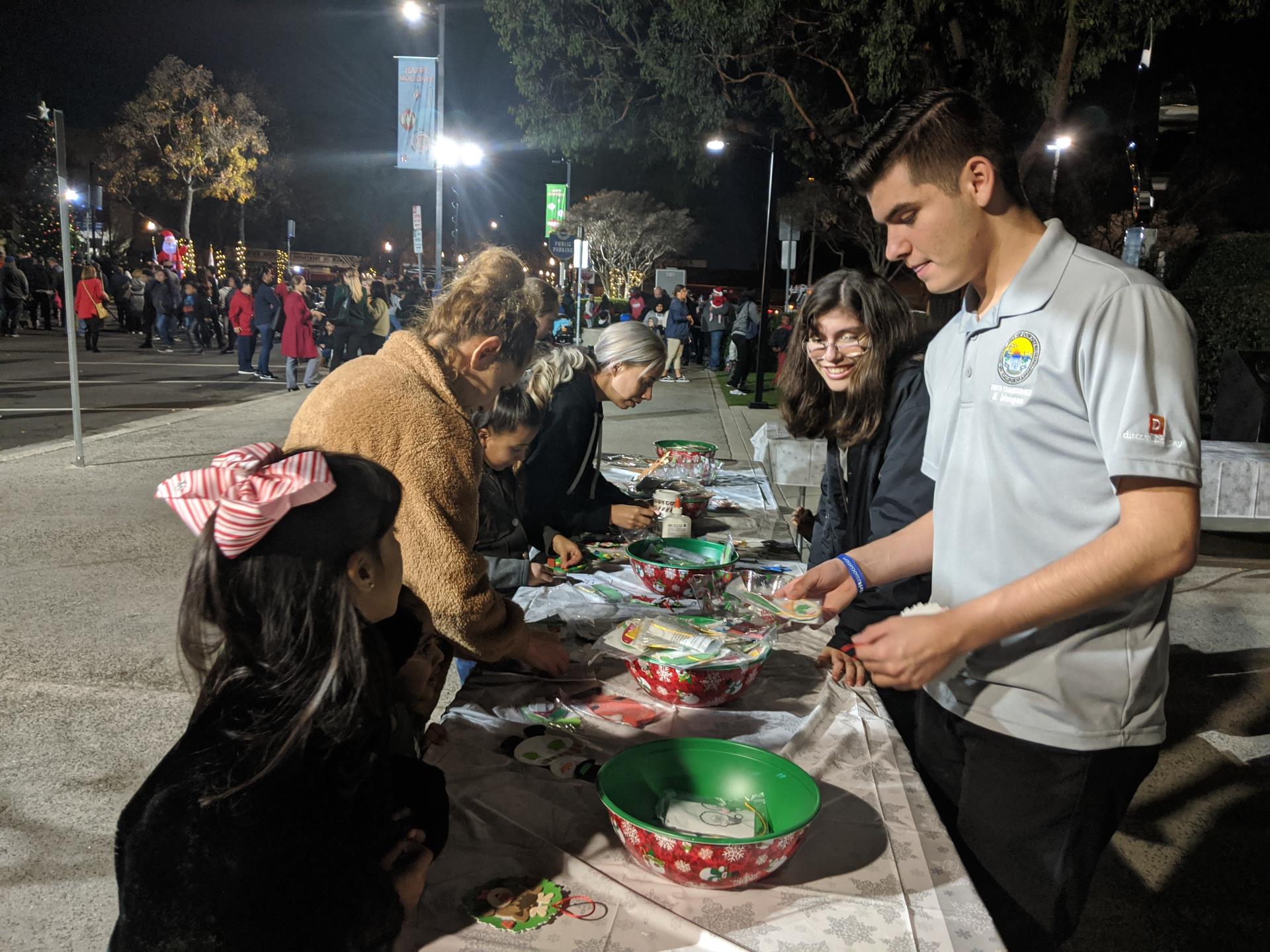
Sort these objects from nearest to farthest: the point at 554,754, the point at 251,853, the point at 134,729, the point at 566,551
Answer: the point at 251,853 → the point at 554,754 → the point at 566,551 → the point at 134,729

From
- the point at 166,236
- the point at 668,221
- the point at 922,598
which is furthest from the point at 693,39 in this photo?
the point at 668,221

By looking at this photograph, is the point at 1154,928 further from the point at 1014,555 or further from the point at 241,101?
the point at 241,101

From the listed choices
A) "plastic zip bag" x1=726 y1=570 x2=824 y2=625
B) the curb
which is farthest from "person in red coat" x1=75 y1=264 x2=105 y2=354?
"plastic zip bag" x1=726 y1=570 x2=824 y2=625

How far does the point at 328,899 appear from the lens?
→ 120 cm

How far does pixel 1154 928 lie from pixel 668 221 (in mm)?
61931

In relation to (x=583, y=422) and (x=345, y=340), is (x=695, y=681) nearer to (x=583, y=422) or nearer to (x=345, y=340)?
(x=583, y=422)

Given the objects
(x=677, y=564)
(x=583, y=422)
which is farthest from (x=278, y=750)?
(x=583, y=422)

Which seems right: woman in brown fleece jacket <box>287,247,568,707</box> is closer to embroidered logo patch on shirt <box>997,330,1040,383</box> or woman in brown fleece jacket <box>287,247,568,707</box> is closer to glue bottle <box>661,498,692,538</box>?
embroidered logo patch on shirt <box>997,330,1040,383</box>

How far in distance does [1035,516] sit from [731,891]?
31.9 inches

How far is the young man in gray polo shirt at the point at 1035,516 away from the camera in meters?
1.39

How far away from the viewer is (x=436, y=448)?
198 centimetres

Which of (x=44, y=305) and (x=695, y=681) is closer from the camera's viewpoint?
(x=695, y=681)

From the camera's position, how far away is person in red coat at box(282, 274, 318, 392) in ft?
47.2

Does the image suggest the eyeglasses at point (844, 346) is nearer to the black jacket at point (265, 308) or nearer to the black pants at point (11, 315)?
the black jacket at point (265, 308)
